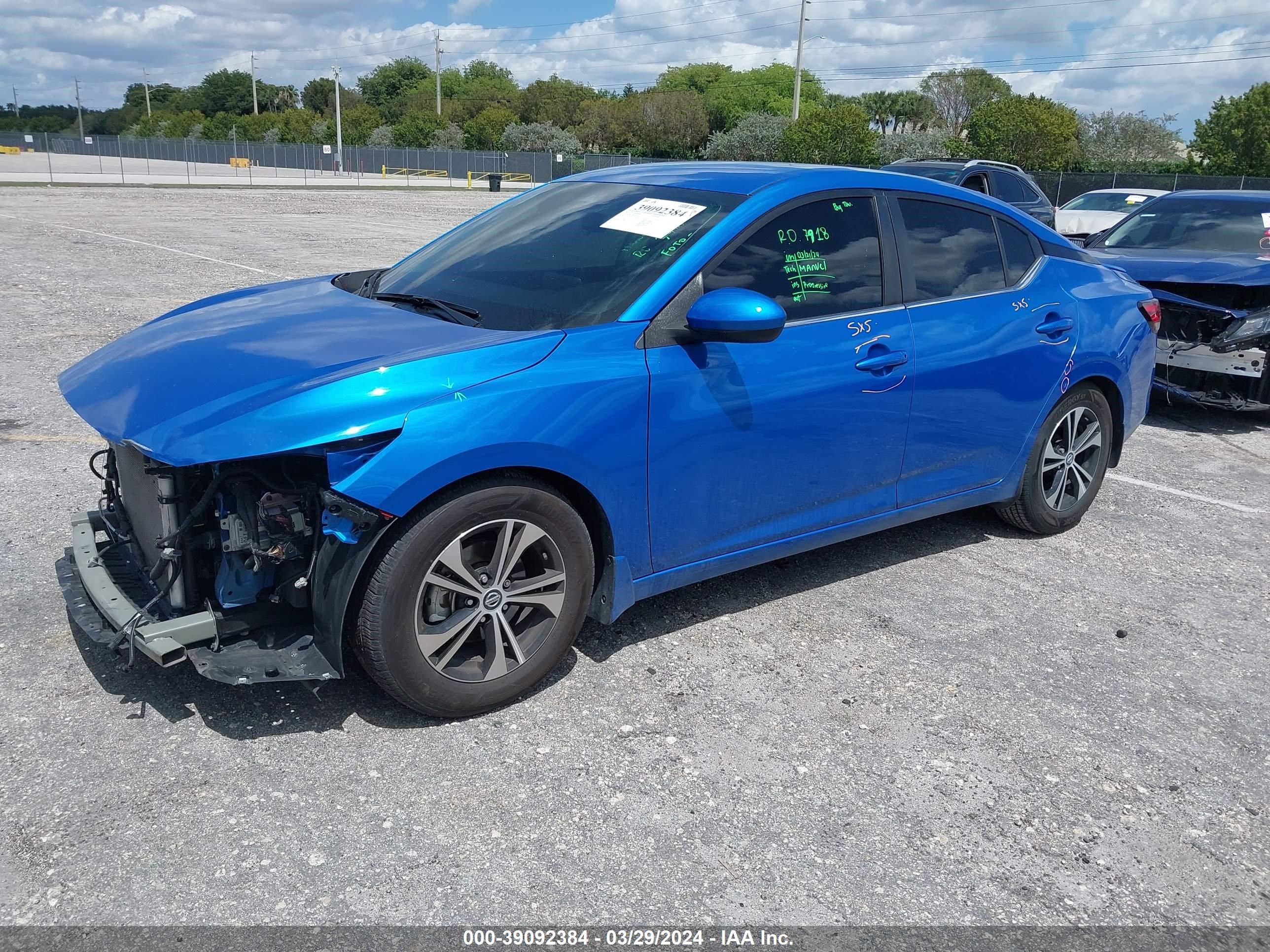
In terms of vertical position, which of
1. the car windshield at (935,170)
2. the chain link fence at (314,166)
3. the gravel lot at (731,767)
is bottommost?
the gravel lot at (731,767)

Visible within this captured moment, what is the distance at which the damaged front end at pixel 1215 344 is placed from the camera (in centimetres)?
745

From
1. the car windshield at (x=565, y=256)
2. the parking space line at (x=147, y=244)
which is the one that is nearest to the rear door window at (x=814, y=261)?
the car windshield at (x=565, y=256)

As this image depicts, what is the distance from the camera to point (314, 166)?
7669cm

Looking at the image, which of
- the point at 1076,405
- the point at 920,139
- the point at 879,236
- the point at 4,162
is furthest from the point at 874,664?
the point at 4,162

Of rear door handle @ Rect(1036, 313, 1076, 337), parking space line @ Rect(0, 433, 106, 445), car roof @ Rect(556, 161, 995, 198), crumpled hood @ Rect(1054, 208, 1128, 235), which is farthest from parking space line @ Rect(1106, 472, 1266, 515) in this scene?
crumpled hood @ Rect(1054, 208, 1128, 235)

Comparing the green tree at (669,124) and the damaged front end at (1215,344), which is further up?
the green tree at (669,124)

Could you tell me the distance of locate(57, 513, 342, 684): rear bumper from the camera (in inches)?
119

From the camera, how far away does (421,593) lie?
10.3ft

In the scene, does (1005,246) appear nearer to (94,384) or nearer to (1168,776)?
(1168,776)

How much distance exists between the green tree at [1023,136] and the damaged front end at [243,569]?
186ft

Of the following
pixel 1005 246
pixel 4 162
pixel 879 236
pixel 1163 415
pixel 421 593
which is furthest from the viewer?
pixel 4 162

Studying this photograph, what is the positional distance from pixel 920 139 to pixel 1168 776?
63.4 meters

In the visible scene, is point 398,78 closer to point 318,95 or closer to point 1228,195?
point 318,95

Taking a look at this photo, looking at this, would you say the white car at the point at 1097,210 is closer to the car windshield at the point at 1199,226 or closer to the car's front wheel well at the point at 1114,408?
the car windshield at the point at 1199,226
